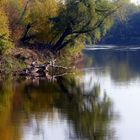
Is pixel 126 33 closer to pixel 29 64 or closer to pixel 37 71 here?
pixel 29 64

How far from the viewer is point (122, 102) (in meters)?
29.9

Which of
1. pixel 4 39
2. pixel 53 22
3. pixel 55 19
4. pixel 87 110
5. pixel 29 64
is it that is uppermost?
pixel 55 19

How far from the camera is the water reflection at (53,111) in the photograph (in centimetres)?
2206

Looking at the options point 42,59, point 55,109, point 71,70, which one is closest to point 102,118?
point 55,109

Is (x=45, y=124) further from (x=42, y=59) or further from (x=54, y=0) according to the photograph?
(x=54, y=0)

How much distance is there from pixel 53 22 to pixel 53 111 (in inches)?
1078

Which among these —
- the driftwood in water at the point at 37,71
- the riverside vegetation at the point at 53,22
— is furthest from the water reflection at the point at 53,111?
the riverside vegetation at the point at 53,22

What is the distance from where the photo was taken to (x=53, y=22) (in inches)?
2108

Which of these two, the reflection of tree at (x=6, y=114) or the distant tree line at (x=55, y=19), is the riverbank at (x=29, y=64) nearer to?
the distant tree line at (x=55, y=19)

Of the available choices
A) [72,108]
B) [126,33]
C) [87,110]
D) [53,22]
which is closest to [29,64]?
[53,22]

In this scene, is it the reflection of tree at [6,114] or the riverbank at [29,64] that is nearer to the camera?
the reflection of tree at [6,114]

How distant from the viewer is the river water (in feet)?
72.7

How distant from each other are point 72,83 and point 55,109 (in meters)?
11.3

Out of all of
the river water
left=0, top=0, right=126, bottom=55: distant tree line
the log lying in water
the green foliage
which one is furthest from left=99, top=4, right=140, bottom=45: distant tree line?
the log lying in water
